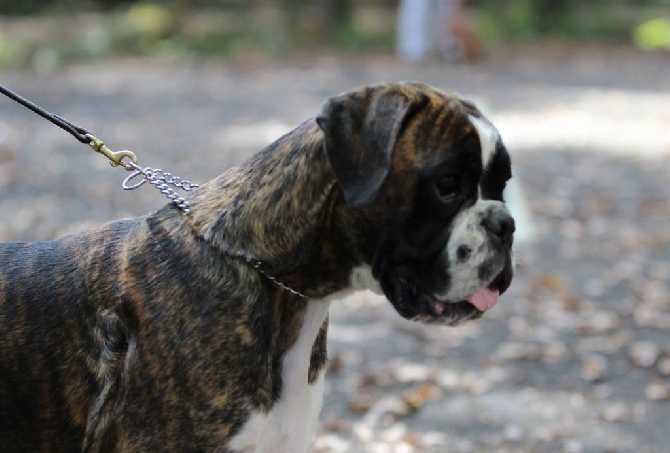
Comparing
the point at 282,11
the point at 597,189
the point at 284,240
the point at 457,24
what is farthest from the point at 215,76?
the point at 284,240

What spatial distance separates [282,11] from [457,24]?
24.3 feet

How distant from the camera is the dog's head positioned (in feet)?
9.88

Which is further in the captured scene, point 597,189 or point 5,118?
point 5,118

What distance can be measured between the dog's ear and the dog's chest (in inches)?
19.3

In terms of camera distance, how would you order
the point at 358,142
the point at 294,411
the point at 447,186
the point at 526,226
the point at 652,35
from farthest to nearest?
the point at 652,35
the point at 526,226
the point at 294,411
the point at 447,186
the point at 358,142

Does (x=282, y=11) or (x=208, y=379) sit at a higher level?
(x=208, y=379)

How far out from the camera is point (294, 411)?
10.6 ft

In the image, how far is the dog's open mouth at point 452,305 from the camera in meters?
3.23

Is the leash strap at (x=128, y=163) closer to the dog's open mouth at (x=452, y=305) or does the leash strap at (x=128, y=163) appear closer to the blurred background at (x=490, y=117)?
the dog's open mouth at (x=452, y=305)

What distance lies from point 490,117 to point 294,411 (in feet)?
43.1

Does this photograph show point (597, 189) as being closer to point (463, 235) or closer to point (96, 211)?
point (96, 211)

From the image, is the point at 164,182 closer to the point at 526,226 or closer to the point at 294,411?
the point at 294,411

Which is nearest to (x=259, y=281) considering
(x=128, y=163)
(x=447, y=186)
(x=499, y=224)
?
(x=447, y=186)

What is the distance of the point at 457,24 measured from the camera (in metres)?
23.4
